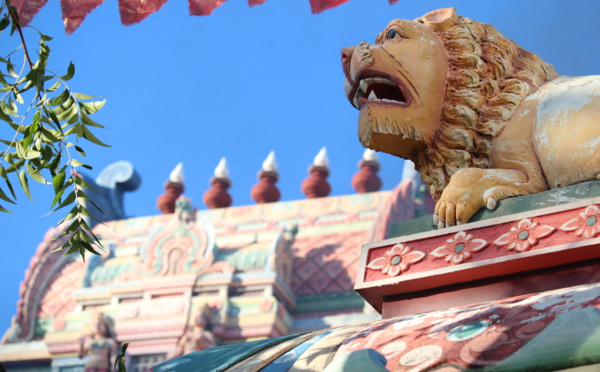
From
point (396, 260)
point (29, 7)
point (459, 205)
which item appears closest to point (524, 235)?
point (459, 205)

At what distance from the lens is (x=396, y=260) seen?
118 inches

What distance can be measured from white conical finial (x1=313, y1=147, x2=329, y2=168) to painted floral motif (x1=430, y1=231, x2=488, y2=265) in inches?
386

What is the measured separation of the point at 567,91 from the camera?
124 inches

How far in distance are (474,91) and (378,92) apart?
0.37 meters

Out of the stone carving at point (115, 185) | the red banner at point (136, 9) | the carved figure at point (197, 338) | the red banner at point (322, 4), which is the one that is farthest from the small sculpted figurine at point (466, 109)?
the stone carving at point (115, 185)

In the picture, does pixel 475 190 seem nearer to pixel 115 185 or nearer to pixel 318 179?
pixel 318 179

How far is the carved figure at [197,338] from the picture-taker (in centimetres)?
995

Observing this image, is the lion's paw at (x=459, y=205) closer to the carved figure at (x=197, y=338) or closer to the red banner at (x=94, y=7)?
the red banner at (x=94, y=7)

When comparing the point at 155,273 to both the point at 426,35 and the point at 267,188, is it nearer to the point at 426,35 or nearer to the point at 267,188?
the point at 267,188

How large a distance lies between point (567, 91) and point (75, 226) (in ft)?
5.76

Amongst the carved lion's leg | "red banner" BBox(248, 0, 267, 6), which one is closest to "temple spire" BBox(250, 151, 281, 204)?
"red banner" BBox(248, 0, 267, 6)

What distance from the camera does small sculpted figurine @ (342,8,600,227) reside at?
3.02 metres

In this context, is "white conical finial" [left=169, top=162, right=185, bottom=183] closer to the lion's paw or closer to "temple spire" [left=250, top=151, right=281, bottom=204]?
"temple spire" [left=250, top=151, right=281, bottom=204]

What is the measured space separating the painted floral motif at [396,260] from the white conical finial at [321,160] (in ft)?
31.8
